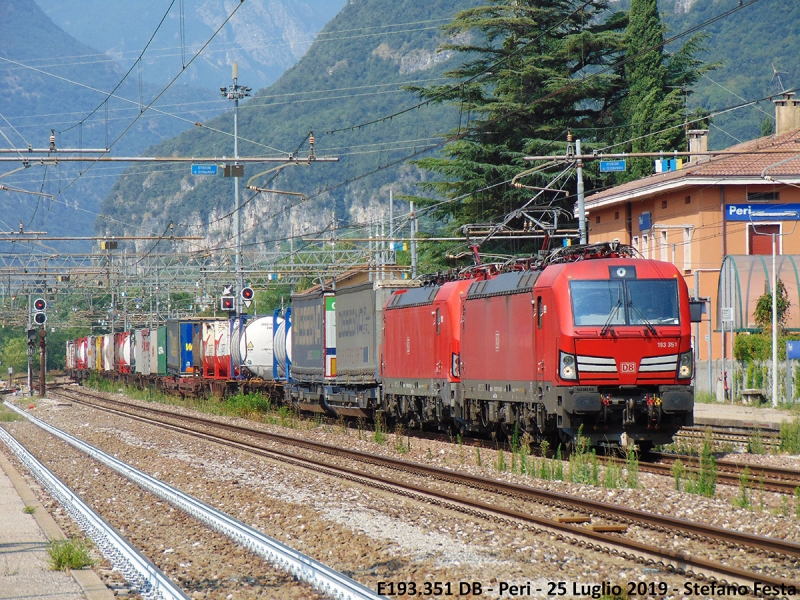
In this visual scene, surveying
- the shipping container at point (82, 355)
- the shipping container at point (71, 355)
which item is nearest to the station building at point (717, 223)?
the shipping container at point (82, 355)

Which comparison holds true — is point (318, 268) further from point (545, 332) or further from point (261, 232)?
point (261, 232)

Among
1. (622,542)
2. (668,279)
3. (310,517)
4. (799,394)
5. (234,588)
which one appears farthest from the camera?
(799,394)

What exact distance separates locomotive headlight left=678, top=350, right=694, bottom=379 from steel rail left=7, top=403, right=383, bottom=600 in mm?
8055

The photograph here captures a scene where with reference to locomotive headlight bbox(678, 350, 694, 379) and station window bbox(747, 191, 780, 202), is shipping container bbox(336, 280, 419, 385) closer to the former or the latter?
locomotive headlight bbox(678, 350, 694, 379)

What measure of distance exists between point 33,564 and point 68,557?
15.5 inches

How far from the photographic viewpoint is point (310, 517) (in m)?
12.8

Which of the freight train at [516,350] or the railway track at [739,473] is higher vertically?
the freight train at [516,350]

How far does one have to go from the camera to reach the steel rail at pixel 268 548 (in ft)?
27.5

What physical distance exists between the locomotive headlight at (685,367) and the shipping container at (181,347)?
3266 cm

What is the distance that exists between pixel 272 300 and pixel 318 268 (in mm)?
26966

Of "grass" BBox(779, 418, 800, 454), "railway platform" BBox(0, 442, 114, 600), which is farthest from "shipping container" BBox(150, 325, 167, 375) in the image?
"railway platform" BBox(0, 442, 114, 600)

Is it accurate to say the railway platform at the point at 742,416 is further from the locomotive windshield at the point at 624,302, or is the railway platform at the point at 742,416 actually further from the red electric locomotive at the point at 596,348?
the locomotive windshield at the point at 624,302

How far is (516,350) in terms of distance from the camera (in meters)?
19.1

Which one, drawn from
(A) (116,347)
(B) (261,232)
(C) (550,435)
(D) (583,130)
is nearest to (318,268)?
(A) (116,347)
